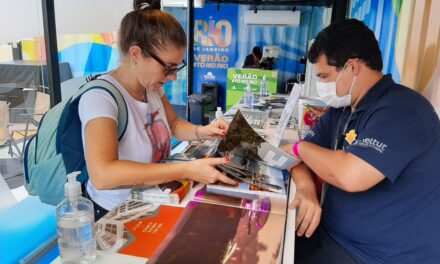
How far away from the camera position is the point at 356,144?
39.2 inches

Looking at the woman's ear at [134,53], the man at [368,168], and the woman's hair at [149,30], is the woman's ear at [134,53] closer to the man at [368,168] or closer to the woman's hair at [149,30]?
the woman's hair at [149,30]

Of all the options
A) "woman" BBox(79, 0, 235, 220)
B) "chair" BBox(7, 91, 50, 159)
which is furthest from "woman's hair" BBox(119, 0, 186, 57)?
"chair" BBox(7, 91, 50, 159)

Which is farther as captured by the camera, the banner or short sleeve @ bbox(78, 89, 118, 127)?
the banner

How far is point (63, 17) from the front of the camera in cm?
245

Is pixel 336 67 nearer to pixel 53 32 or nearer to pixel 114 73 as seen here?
pixel 114 73

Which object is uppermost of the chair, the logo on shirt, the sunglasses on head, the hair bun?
the hair bun

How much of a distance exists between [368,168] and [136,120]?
81 centimetres

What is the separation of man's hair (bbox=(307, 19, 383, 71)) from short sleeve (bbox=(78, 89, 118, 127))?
2.68 ft

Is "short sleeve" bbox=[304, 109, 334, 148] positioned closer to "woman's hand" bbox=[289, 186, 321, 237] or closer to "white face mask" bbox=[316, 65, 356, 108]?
"white face mask" bbox=[316, 65, 356, 108]

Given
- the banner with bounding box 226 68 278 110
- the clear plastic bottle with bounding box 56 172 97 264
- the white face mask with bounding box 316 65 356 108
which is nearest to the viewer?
the clear plastic bottle with bounding box 56 172 97 264

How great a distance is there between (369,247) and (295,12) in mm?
6203

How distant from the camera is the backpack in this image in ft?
3.53

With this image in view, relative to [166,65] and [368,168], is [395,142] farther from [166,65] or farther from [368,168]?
[166,65]

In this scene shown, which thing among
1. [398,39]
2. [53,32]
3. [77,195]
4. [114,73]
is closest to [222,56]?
[53,32]
